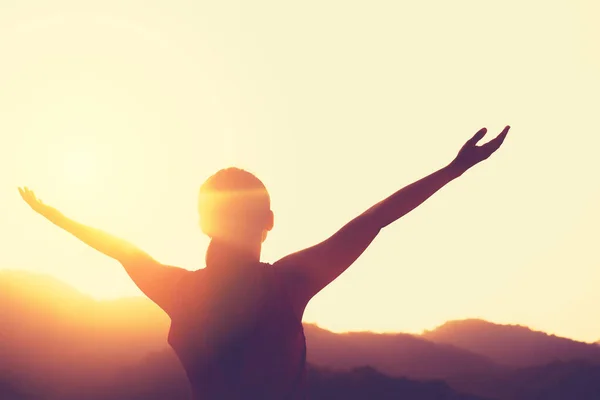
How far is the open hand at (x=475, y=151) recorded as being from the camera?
12.0 ft

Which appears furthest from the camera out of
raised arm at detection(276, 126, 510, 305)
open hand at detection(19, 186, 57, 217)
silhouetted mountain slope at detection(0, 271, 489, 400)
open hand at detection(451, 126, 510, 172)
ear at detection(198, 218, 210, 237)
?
silhouetted mountain slope at detection(0, 271, 489, 400)

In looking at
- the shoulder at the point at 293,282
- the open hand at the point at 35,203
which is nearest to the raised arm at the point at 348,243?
the shoulder at the point at 293,282

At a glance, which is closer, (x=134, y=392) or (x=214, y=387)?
(x=214, y=387)

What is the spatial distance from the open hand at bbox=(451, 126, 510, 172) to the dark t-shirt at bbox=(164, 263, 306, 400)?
3.46 ft

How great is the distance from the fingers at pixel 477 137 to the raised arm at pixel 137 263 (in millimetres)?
1554

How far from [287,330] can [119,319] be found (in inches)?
2814

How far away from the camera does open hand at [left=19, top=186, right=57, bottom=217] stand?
4.42 m

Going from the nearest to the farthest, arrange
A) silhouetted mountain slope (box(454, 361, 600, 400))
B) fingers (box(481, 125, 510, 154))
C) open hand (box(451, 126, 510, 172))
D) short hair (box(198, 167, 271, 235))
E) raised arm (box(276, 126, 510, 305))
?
raised arm (box(276, 126, 510, 305)) < short hair (box(198, 167, 271, 235)) < open hand (box(451, 126, 510, 172)) < fingers (box(481, 125, 510, 154)) < silhouetted mountain slope (box(454, 361, 600, 400))

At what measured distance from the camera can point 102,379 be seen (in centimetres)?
Answer: 5866

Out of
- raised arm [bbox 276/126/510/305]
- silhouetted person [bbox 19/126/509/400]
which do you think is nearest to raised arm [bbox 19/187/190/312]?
silhouetted person [bbox 19/126/509/400]

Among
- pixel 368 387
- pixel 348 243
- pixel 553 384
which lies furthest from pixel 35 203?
pixel 553 384

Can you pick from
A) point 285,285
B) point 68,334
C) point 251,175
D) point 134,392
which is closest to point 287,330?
point 285,285

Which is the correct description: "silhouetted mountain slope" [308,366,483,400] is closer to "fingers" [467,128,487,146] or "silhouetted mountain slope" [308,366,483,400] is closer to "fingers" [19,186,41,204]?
"fingers" [19,186,41,204]

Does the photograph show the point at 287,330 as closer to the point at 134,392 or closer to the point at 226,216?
the point at 226,216
